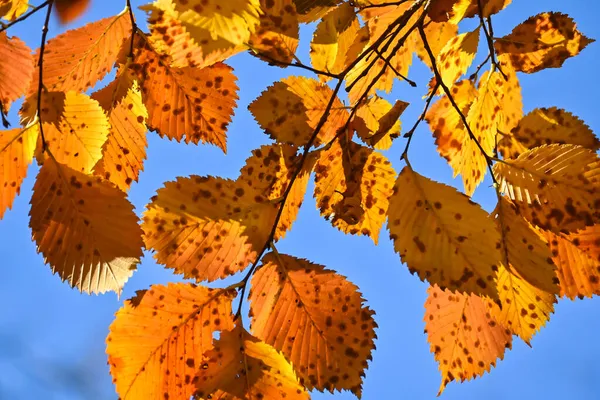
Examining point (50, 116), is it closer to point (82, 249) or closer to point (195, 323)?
point (82, 249)

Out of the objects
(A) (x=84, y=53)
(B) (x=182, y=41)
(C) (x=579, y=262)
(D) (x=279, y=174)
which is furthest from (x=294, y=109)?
(C) (x=579, y=262)

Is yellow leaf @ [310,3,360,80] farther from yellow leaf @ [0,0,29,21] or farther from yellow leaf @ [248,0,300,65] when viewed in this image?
yellow leaf @ [0,0,29,21]

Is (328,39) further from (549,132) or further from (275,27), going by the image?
(549,132)

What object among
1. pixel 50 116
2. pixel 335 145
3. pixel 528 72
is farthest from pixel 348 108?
pixel 50 116

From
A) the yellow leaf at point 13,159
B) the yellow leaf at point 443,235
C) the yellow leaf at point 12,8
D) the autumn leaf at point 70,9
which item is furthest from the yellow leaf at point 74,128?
the yellow leaf at point 443,235

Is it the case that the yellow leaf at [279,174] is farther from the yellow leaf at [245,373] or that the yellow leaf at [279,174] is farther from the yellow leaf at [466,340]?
the yellow leaf at [466,340]

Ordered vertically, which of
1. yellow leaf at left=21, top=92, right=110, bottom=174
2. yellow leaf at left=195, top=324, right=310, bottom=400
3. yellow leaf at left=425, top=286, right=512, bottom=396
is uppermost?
yellow leaf at left=21, top=92, right=110, bottom=174

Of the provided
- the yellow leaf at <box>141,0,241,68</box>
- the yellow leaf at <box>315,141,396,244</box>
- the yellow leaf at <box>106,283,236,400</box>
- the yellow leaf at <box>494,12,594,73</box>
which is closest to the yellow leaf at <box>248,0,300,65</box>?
the yellow leaf at <box>141,0,241,68</box>

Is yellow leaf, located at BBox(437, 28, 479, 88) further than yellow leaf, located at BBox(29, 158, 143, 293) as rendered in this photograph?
Yes
